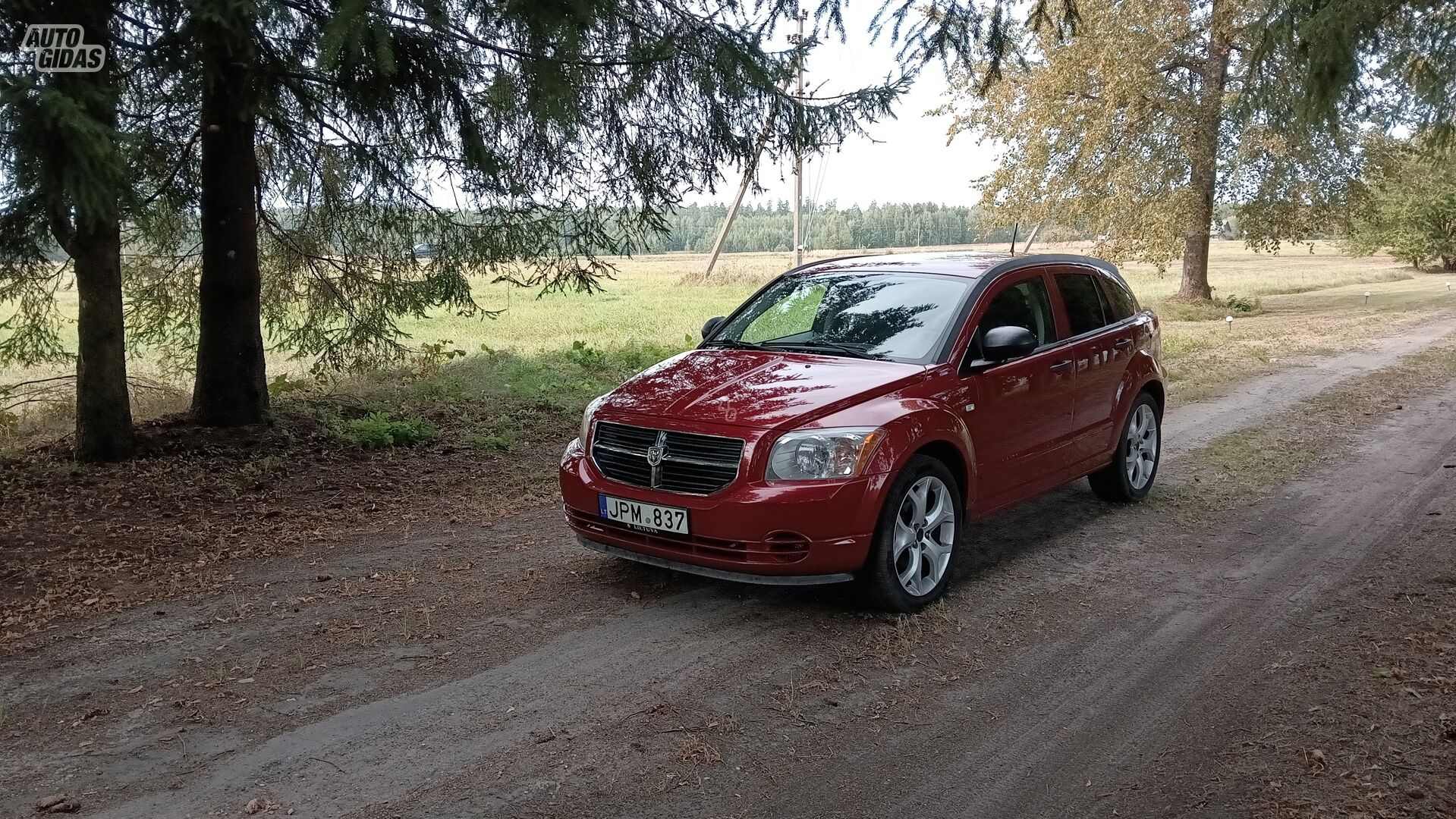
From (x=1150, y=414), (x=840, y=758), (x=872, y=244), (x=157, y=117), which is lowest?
(x=840, y=758)

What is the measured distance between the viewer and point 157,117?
8508 mm

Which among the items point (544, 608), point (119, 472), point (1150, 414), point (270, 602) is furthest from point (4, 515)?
point (1150, 414)

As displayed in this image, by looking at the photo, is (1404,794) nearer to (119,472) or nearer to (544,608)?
(544,608)

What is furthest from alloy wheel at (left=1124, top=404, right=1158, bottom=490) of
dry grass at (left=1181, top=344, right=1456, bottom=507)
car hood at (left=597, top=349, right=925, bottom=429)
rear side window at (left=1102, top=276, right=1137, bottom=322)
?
car hood at (left=597, top=349, right=925, bottom=429)

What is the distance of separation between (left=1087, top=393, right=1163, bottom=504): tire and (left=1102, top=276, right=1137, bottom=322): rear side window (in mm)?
608

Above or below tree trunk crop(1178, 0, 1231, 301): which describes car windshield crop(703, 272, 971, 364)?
below

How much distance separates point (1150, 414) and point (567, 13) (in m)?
4.92

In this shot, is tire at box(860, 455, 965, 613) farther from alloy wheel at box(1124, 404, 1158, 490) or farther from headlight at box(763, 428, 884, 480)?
alloy wheel at box(1124, 404, 1158, 490)

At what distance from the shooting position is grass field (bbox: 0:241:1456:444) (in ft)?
44.3

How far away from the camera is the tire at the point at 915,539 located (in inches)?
201

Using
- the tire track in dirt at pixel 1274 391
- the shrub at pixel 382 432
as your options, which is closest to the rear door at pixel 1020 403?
the tire track in dirt at pixel 1274 391

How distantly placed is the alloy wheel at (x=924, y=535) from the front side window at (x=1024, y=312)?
1.08 metres

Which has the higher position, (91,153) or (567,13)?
(567,13)

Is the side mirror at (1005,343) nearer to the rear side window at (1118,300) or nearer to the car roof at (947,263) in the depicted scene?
the car roof at (947,263)
